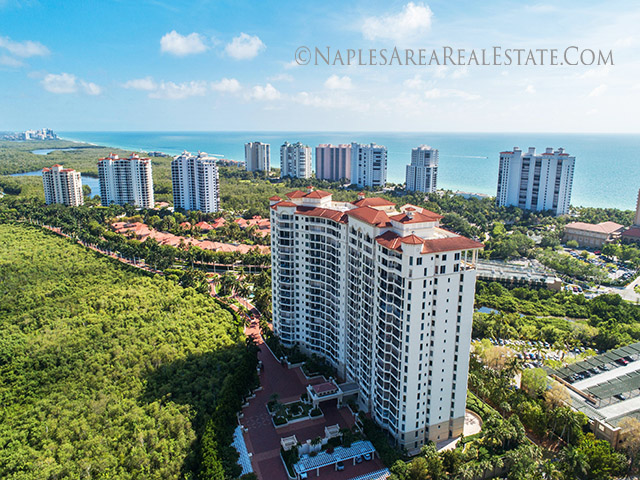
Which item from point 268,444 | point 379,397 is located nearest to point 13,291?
point 268,444

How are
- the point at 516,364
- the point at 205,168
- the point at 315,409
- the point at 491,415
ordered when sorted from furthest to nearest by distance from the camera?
the point at 205,168, the point at 516,364, the point at 315,409, the point at 491,415

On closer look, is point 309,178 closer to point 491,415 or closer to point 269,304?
point 269,304

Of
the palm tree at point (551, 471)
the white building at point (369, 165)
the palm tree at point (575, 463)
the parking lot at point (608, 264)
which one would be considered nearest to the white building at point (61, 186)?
the white building at point (369, 165)

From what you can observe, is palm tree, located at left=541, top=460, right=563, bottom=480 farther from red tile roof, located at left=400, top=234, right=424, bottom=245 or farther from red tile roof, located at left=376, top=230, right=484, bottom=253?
red tile roof, located at left=400, top=234, right=424, bottom=245

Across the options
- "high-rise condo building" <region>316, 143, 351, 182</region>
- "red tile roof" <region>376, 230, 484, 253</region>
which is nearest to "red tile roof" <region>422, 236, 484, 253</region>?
"red tile roof" <region>376, 230, 484, 253</region>

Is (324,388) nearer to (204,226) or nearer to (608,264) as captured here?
(608,264)

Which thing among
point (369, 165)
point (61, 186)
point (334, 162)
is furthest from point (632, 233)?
point (61, 186)
